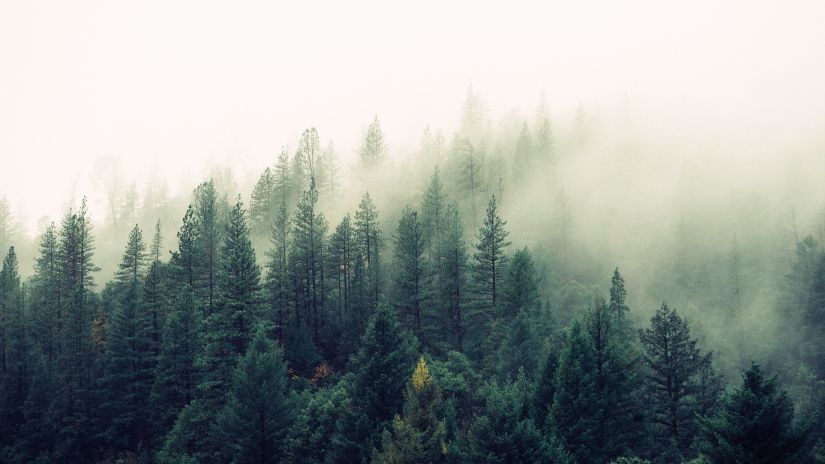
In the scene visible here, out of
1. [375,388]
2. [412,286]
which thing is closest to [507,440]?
[375,388]

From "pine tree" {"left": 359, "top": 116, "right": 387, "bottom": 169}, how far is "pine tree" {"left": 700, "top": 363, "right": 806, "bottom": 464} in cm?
7533

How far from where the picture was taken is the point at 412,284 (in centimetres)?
4903

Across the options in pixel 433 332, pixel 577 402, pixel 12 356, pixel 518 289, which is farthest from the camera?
pixel 12 356

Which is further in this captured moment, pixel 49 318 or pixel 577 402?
pixel 49 318

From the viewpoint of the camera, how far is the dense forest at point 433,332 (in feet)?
92.9

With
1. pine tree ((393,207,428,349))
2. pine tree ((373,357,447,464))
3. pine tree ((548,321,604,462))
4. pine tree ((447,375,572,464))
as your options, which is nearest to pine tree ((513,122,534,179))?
pine tree ((393,207,428,349))

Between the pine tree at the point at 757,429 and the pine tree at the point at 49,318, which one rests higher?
the pine tree at the point at 49,318

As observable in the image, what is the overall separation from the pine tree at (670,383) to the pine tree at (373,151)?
64.1 m

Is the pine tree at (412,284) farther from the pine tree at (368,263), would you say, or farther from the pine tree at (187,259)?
the pine tree at (187,259)

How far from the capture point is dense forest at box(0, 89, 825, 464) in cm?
2831

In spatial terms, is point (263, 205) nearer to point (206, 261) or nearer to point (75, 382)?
point (206, 261)

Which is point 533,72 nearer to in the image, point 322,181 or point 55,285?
point 322,181

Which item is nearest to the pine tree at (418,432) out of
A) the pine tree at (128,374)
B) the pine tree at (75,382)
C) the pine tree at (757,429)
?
the pine tree at (757,429)

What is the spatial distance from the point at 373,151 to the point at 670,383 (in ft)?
222
